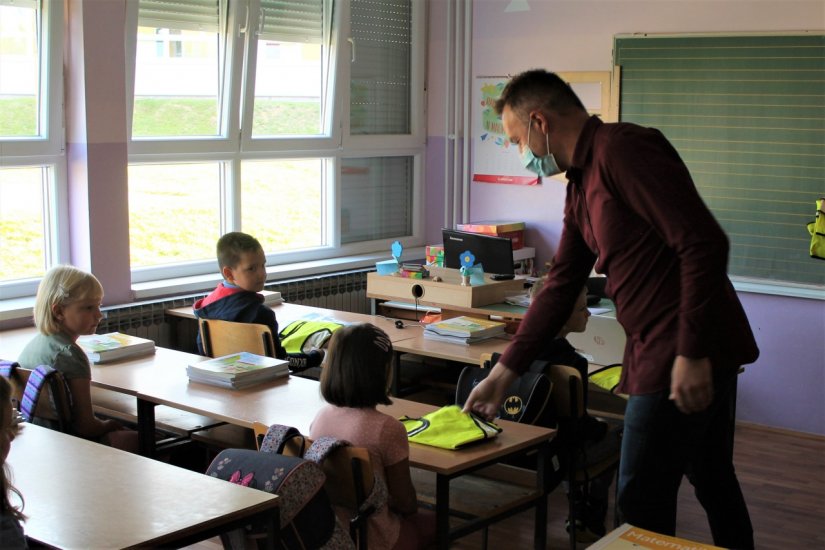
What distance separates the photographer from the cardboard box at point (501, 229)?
6.26 metres

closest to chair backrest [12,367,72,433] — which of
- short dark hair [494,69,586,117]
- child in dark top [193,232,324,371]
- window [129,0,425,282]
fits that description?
child in dark top [193,232,324,371]

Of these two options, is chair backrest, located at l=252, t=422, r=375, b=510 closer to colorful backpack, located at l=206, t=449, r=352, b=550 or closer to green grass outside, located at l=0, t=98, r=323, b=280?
colorful backpack, located at l=206, t=449, r=352, b=550

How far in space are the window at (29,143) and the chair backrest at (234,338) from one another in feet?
3.72

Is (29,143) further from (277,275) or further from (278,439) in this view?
(278,439)

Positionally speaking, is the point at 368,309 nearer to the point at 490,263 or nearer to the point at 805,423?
the point at 490,263

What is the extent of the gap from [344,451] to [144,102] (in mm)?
3306

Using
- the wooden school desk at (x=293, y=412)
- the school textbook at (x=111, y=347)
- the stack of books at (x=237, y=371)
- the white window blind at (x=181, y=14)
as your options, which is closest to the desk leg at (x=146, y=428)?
the wooden school desk at (x=293, y=412)

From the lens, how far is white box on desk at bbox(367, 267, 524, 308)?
4.93 m

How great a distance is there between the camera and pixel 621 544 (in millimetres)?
1885

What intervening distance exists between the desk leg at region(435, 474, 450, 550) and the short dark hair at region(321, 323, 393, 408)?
0.28 m

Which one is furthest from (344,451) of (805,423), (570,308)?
(805,423)

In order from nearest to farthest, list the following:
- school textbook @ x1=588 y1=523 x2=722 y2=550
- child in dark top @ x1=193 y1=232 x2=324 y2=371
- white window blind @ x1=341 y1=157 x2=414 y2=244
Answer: school textbook @ x1=588 y1=523 x2=722 y2=550 → child in dark top @ x1=193 y1=232 x2=324 y2=371 → white window blind @ x1=341 y1=157 x2=414 y2=244

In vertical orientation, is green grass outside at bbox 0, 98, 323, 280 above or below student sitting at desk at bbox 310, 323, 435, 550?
above

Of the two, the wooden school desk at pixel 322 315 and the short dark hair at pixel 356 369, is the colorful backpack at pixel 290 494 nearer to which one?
the short dark hair at pixel 356 369
